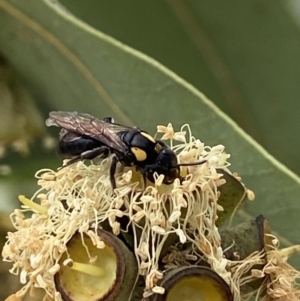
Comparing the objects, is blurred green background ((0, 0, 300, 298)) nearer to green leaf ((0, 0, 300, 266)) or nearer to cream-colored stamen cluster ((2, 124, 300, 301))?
green leaf ((0, 0, 300, 266))

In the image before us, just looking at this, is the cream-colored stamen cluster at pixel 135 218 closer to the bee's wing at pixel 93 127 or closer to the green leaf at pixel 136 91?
the bee's wing at pixel 93 127

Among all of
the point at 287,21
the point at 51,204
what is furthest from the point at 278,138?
the point at 51,204

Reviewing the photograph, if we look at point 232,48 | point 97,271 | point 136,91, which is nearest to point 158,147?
point 97,271

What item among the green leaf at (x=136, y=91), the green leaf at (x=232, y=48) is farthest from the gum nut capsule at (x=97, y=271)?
the green leaf at (x=232, y=48)

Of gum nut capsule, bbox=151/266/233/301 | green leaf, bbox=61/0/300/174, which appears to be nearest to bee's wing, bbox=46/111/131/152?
gum nut capsule, bbox=151/266/233/301

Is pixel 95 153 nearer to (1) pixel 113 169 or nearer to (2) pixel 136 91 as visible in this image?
(1) pixel 113 169

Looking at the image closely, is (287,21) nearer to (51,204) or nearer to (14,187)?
(14,187)

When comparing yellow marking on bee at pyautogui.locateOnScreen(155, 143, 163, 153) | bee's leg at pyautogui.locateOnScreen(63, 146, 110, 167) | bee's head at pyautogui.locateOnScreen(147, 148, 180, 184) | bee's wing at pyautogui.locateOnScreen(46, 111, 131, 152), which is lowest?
bee's head at pyautogui.locateOnScreen(147, 148, 180, 184)
